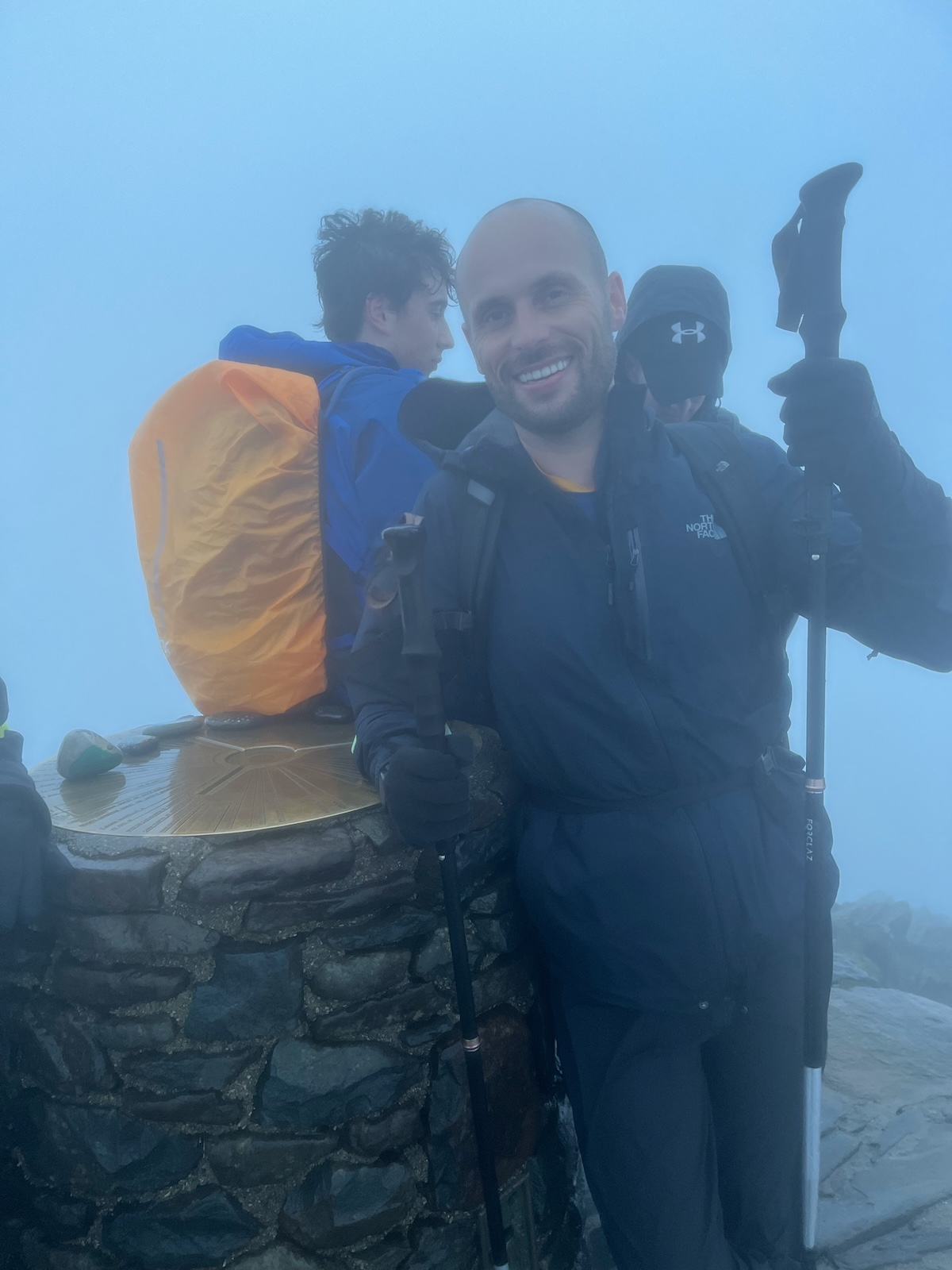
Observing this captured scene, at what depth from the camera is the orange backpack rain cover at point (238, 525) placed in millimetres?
2938

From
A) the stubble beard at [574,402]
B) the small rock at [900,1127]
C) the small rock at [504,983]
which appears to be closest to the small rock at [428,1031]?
the small rock at [504,983]

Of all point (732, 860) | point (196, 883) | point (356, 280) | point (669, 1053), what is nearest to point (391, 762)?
point (196, 883)

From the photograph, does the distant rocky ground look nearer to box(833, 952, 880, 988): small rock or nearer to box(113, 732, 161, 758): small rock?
box(833, 952, 880, 988): small rock

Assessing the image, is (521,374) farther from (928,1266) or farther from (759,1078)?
(928,1266)

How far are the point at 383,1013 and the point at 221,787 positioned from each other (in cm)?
86

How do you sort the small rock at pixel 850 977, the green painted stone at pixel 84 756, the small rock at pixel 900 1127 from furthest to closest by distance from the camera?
the small rock at pixel 850 977 < the small rock at pixel 900 1127 < the green painted stone at pixel 84 756

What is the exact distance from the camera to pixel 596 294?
96.7 inches

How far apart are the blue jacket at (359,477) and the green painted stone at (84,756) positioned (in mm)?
876

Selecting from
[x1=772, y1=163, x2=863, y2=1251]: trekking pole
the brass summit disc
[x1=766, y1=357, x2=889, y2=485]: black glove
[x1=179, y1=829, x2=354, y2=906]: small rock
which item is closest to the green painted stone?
the brass summit disc

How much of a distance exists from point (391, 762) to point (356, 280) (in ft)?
8.54

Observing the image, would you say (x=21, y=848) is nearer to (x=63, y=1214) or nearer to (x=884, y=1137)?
(x=63, y=1214)

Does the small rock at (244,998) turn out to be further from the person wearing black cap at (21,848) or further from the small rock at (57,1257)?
the small rock at (57,1257)

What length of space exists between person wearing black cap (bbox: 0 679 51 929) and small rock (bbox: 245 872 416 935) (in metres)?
0.57

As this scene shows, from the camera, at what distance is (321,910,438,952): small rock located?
7.43 feet
